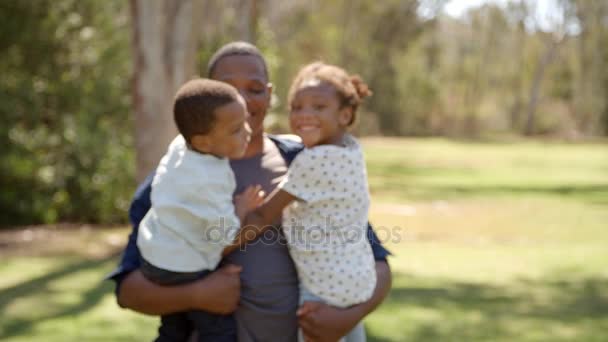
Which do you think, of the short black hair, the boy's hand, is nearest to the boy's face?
the boy's hand

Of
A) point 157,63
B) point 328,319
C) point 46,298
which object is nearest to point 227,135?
point 328,319

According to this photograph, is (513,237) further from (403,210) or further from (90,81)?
(90,81)

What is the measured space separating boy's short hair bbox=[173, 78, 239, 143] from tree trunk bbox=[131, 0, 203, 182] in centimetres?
629

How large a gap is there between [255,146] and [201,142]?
1.11 feet

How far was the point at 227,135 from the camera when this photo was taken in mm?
2688

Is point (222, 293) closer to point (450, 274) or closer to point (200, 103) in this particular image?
point (200, 103)

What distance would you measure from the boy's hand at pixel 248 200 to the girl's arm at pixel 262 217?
18mm

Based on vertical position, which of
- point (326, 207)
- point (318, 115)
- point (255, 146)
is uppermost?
point (318, 115)

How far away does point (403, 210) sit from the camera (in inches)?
576

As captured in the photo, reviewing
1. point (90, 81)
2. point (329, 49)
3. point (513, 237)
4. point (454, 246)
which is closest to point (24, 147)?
point (90, 81)

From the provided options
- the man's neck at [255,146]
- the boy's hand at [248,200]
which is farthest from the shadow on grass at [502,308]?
the boy's hand at [248,200]

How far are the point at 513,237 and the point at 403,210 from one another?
343 cm

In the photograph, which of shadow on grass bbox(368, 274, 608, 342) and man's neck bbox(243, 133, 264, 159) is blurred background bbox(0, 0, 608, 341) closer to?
shadow on grass bbox(368, 274, 608, 342)

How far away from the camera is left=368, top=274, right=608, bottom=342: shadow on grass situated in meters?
6.43
